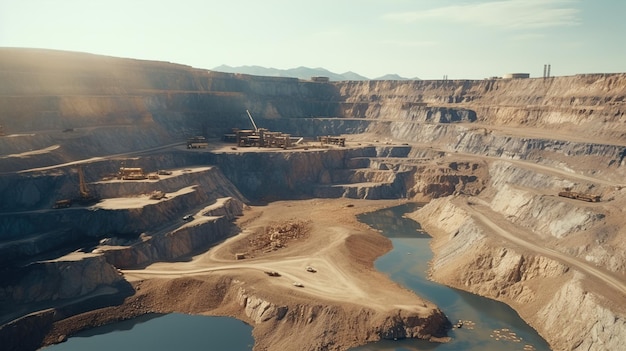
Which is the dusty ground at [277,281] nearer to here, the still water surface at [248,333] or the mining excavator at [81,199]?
the still water surface at [248,333]

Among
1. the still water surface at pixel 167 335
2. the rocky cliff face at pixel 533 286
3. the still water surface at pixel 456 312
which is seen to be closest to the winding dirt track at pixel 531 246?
the rocky cliff face at pixel 533 286

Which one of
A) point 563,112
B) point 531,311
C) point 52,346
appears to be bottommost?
point 52,346

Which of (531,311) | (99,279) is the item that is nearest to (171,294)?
(99,279)

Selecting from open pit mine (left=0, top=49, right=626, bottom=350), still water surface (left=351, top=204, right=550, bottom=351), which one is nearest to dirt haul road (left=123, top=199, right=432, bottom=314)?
open pit mine (left=0, top=49, right=626, bottom=350)

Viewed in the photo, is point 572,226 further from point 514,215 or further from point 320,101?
point 320,101

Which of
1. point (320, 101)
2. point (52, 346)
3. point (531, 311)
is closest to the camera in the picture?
point (52, 346)

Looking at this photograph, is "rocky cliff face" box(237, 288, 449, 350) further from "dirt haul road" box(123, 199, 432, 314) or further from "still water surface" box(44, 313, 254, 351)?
"still water surface" box(44, 313, 254, 351)

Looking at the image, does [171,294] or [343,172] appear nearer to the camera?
[171,294]
